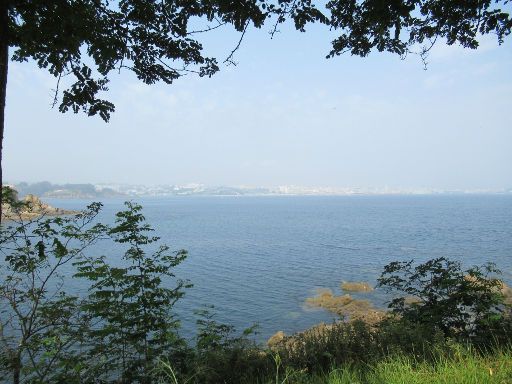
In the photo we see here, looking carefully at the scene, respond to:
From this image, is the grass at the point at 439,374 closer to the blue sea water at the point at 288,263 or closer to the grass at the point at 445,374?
the grass at the point at 445,374

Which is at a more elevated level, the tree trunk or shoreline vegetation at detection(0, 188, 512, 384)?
the tree trunk

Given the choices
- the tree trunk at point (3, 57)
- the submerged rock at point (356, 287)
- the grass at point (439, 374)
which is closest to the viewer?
the tree trunk at point (3, 57)

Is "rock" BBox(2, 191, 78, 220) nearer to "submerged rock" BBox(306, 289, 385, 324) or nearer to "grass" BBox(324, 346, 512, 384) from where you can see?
"grass" BBox(324, 346, 512, 384)

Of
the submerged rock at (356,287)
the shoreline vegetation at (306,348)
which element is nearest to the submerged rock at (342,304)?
the submerged rock at (356,287)

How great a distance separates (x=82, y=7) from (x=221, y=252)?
41.7 meters

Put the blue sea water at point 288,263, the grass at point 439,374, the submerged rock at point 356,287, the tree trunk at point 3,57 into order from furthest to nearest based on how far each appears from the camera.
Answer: the submerged rock at point 356,287
the blue sea water at point 288,263
the grass at point 439,374
the tree trunk at point 3,57

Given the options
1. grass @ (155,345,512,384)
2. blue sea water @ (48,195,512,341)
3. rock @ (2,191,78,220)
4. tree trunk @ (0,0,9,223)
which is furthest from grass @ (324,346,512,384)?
blue sea water @ (48,195,512,341)

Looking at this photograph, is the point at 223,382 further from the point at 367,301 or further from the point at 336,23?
the point at 367,301

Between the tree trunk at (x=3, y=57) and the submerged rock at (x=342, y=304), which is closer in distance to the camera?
the tree trunk at (x=3, y=57)

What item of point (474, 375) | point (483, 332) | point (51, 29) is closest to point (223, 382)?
point (474, 375)

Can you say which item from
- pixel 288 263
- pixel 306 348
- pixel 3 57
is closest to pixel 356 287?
pixel 288 263

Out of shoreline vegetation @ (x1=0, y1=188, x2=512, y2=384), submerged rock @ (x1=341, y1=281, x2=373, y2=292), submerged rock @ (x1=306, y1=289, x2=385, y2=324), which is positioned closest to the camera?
shoreline vegetation @ (x1=0, y1=188, x2=512, y2=384)

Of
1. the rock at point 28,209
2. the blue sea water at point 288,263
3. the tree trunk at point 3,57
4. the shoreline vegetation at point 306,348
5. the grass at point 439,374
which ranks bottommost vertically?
the blue sea water at point 288,263

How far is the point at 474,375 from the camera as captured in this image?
356 cm
